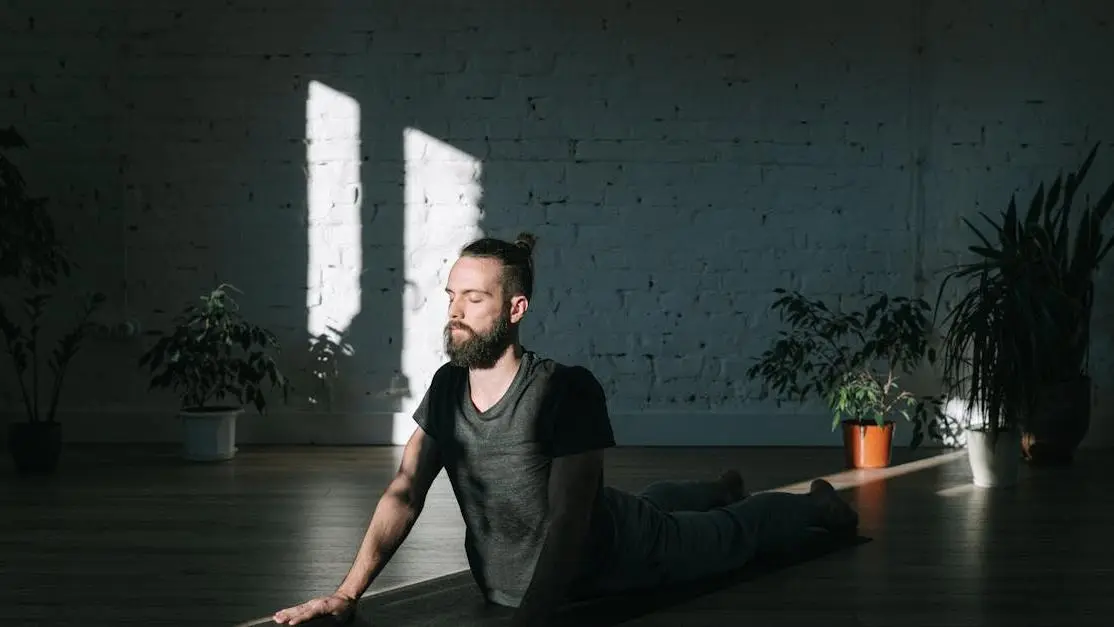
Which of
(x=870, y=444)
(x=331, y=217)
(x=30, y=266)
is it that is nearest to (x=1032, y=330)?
(x=870, y=444)

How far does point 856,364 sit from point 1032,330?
966 mm

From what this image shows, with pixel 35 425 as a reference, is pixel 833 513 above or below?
below

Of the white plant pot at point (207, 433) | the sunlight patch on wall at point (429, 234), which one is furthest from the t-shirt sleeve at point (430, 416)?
the sunlight patch on wall at point (429, 234)

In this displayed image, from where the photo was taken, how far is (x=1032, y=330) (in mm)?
4859

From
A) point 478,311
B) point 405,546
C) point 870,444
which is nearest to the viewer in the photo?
point 478,311

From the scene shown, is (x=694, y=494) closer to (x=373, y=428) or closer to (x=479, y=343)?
(x=479, y=343)

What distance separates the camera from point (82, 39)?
6086 millimetres

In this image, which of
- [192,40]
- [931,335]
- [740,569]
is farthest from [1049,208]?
[192,40]

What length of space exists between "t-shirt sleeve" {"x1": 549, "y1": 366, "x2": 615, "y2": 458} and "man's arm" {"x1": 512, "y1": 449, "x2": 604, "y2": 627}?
2cm

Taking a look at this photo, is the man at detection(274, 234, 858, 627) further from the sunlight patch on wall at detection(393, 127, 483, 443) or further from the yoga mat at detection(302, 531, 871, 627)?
the sunlight patch on wall at detection(393, 127, 483, 443)

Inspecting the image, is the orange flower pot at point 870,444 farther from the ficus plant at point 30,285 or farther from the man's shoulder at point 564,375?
the ficus plant at point 30,285

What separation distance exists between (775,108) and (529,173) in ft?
3.97

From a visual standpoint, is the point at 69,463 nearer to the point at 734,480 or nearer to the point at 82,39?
the point at 82,39

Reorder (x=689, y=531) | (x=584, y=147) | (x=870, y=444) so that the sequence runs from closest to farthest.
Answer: (x=689, y=531), (x=870, y=444), (x=584, y=147)
